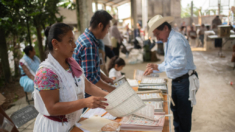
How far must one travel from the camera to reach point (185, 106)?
2.32 m

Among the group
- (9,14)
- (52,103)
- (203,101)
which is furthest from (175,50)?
(9,14)

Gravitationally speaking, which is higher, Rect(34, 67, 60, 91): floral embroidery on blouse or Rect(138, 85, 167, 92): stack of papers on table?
Rect(34, 67, 60, 91): floral embroidery on blouse

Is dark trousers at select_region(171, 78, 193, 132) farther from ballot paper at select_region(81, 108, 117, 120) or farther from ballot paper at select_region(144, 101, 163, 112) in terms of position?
ballot paper at select_region(81, 108, 117, 120)

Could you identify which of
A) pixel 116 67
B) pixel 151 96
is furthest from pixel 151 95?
pixel 116 67

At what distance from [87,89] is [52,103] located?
0.48 m

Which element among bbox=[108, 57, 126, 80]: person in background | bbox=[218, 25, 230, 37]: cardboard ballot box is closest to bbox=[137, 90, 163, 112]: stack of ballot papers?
bbox=[108, 57, 126, 80]: person in background

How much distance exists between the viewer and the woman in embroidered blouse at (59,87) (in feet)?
4.01

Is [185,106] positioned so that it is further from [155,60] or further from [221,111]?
[155,60]

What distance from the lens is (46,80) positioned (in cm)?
121

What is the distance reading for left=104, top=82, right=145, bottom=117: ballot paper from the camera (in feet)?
4.14

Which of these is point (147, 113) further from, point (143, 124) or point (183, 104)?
point (183, 104)

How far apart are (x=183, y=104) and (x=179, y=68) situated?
53 centimetres

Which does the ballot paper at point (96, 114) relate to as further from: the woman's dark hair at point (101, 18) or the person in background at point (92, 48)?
the woman's dark hair at point (101, 18)

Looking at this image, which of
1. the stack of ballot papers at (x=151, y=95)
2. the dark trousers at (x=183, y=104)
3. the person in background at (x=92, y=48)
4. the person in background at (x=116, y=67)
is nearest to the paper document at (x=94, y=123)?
the person in background at (x=92, y=48)
